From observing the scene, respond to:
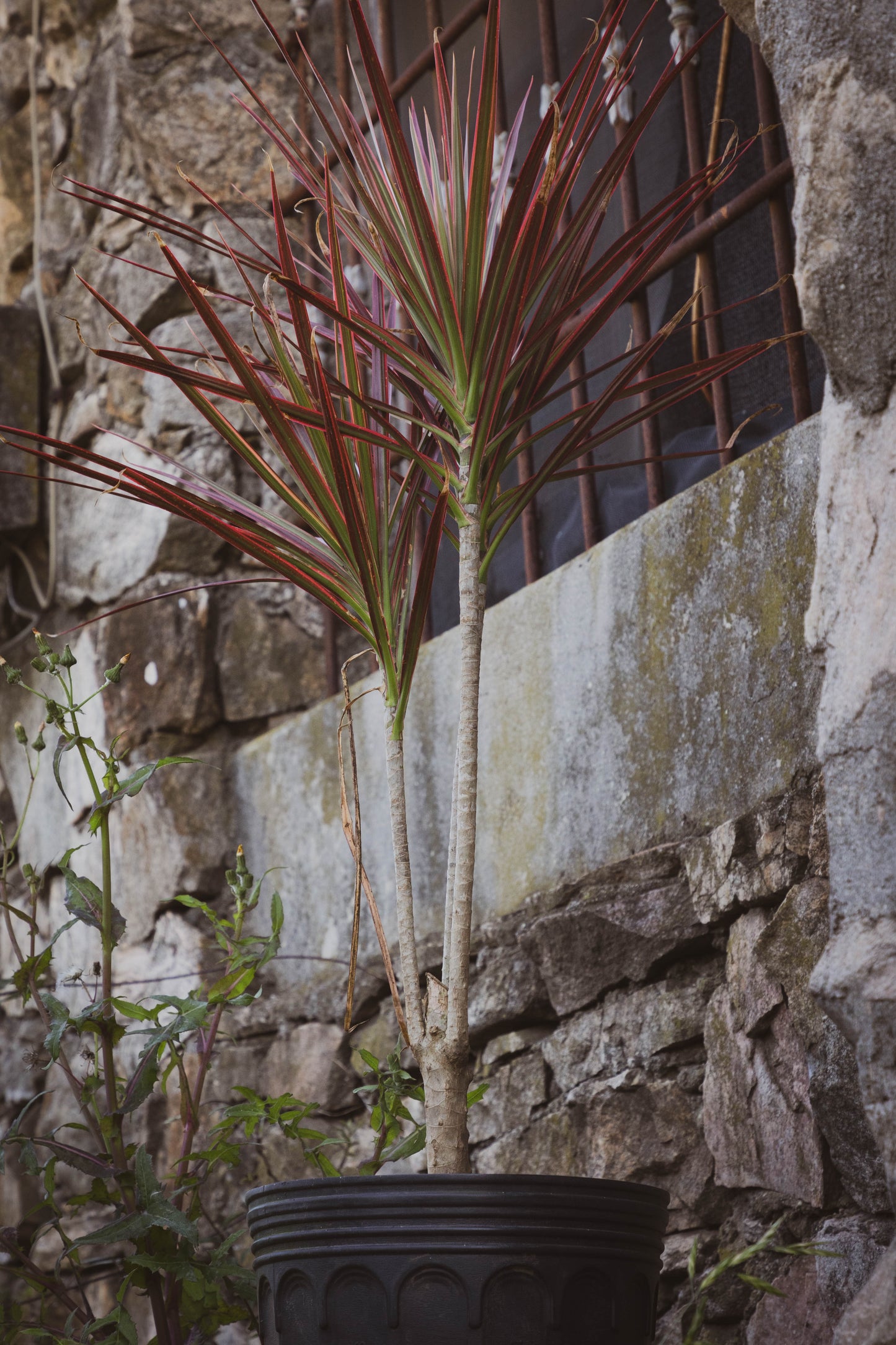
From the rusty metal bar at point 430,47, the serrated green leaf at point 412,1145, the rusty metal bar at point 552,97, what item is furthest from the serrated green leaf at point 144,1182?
the rusty metal bar at point 430,47

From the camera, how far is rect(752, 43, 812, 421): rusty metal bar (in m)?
1.61

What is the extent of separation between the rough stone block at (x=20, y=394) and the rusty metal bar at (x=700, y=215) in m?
1.66

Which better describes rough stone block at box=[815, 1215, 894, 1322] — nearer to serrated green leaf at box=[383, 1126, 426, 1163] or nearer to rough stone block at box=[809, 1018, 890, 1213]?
rough stone block at box=[809, 1018, 890, 1213]

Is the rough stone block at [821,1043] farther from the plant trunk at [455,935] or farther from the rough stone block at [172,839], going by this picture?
the rough stone block at [172,839]

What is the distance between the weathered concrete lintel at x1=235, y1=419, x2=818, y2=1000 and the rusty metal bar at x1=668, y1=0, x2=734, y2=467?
0.17m

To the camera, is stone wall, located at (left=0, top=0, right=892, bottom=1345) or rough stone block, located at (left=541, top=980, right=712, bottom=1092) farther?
rough stone block, located at (left=541, top=980, right=712, bottom=1092)

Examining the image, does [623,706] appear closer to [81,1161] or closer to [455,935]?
[455,935]

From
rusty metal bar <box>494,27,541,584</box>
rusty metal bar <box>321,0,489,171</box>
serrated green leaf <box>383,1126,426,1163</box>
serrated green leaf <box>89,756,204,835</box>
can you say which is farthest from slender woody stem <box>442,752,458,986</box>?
rusty metal bar <box>321,0,489,171</box>

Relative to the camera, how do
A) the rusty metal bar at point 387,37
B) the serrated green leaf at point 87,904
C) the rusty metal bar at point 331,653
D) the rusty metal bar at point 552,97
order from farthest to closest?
the rusty metal bar at point 331,653 < the rusty metal bar at point 387,37 < the rusty metal bar at point 552,97 < the serrated green leaf at point 87,904

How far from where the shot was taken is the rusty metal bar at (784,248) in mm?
1612

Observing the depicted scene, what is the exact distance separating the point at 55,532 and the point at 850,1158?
221 centimetres

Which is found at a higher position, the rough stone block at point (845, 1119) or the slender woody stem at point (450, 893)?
the slender woody stem at point (450, 893)

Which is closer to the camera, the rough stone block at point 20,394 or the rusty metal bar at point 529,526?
the rusty metal bar at point 529,526

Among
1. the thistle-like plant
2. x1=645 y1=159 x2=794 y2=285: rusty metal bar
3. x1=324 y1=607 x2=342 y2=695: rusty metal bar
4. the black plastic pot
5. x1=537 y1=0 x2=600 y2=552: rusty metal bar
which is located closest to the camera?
the black plastic pot
